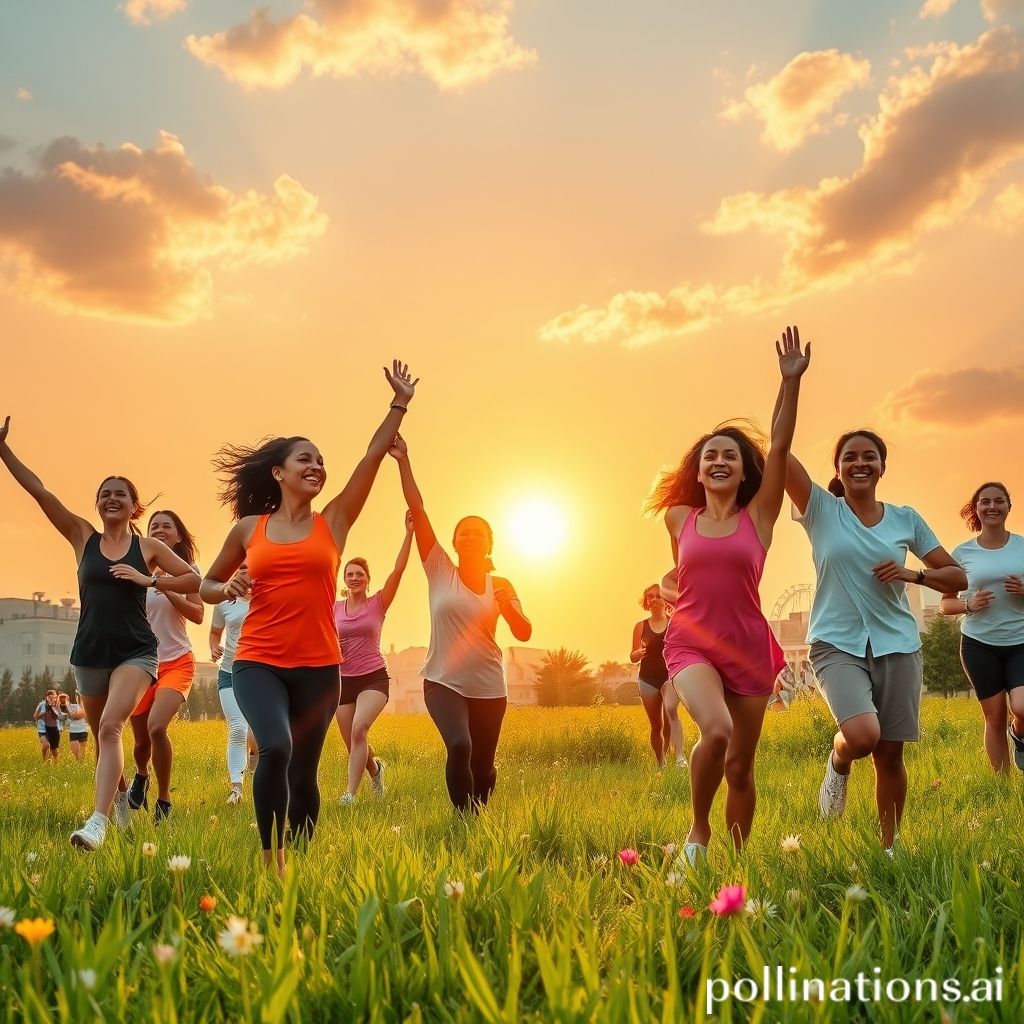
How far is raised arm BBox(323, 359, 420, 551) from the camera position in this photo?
6.48 meters

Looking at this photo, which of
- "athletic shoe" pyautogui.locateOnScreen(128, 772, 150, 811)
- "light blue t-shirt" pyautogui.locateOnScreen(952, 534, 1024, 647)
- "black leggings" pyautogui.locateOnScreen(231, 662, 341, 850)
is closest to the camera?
"black leggings" pyautogui.locateOnScreen(231, 662, 341, 850)

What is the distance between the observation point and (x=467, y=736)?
299 inches

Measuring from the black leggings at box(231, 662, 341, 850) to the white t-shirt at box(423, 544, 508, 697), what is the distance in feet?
5.93

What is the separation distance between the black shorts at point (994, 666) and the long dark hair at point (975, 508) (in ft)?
3.87

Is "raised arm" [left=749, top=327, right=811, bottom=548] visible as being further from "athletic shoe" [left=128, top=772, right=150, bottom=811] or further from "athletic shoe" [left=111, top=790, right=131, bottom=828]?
"athletic shoe" [left=128, top=772, right=150, bottom=811]

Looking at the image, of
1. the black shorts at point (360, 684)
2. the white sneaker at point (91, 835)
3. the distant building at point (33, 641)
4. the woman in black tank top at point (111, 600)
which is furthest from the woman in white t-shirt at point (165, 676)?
the distant building at point (33, 641)

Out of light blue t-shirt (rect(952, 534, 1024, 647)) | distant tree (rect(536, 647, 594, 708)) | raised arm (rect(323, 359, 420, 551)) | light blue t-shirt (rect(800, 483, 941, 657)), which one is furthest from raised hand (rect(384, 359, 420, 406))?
distant tree (rect(536, 647, 594, 708))

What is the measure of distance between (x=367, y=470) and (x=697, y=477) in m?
2.14

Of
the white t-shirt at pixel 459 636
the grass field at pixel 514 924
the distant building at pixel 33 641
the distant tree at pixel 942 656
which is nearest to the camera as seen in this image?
the grass field at pixel 514 924

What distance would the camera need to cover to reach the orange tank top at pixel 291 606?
234 inches

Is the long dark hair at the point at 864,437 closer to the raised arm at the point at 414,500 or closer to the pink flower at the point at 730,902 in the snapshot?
the raised arm at the point at 414,500

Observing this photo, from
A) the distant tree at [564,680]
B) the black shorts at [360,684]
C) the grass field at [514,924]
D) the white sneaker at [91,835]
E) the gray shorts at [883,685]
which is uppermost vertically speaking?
the gray shorts at [883,685]

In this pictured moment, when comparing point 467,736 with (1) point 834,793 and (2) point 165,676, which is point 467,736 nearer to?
(1) point 834,793

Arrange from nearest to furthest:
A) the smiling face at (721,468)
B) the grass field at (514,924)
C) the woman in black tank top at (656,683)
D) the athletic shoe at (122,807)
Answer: the grass field at (514,924), the smiling face at (721,468), the athletic shoe at (122,807), the woman in black tank top at (656,683)
